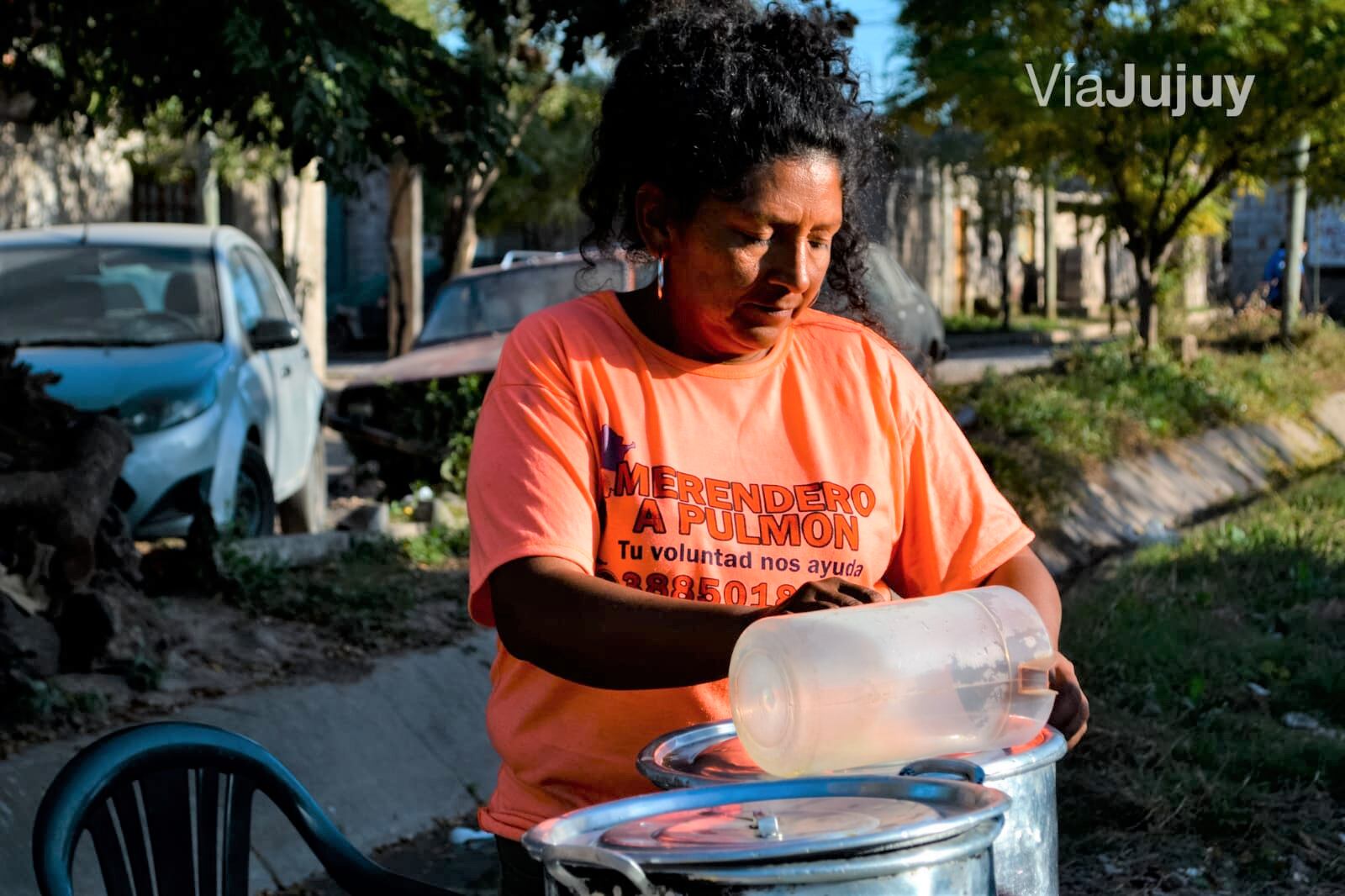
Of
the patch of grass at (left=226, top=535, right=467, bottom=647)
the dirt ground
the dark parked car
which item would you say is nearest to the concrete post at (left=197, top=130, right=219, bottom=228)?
the dark parked car

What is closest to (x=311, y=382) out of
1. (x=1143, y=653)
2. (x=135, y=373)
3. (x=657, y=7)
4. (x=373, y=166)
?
(x=135, y=373)

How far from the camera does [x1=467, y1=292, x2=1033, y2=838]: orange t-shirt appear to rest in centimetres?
199

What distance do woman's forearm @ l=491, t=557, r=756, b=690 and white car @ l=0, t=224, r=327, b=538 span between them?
543cm

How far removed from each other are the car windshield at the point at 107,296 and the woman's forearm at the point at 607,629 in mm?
6319

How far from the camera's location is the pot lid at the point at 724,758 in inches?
66.4

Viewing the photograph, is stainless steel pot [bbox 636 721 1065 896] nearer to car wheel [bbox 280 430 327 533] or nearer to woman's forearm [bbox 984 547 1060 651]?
woman's forearm [bbox 984 547 1060 651]

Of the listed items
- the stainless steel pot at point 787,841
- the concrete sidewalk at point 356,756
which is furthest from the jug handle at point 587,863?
the concrete sidewalk at point 356,756

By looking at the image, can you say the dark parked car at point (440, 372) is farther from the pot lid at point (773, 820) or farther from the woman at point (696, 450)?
the pot lid at point (773, 820)

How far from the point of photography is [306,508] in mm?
9211

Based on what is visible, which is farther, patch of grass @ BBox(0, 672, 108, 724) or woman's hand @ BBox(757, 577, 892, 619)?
patch of grass @ BBox(0, 672, 108, 724)

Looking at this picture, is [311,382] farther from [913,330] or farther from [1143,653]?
[913,330]

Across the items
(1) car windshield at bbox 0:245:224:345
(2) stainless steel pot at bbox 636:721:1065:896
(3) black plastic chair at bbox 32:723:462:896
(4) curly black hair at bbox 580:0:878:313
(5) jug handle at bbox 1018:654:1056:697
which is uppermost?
(4) curly black hair at bbox 580:0:878:313

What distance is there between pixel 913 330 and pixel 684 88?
1196 centimetres

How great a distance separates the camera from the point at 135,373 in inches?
292
